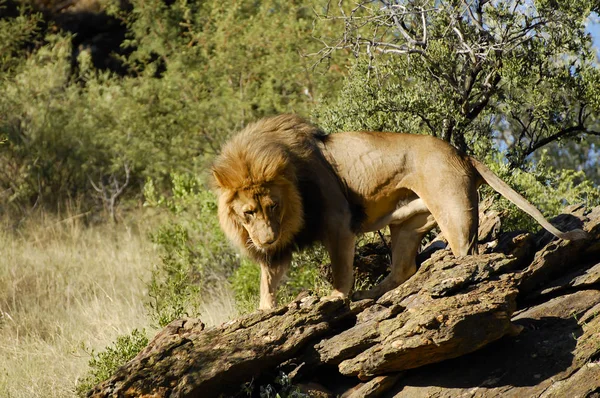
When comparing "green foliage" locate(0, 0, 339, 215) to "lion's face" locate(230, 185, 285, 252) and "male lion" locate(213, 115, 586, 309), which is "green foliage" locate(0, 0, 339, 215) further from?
"lion's face" locate(230, 185, 285, 252)

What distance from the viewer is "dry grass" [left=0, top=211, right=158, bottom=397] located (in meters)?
6.39

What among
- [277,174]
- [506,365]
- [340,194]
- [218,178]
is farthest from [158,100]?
[506,365]

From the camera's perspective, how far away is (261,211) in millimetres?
5812

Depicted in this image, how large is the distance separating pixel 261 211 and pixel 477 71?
9.07ft

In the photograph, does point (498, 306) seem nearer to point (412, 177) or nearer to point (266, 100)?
point (412, 177)

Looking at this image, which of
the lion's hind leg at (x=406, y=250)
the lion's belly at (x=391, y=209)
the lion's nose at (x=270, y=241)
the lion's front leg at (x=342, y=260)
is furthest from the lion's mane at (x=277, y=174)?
the lion's hind leg at (x=406, y=250)

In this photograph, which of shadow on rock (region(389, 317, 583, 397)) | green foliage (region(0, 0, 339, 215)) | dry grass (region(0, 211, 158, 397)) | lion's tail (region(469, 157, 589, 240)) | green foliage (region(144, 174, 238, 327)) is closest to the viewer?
shadow on rock (region(389, 317, 583, 397))

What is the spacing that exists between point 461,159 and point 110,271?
15.6ft

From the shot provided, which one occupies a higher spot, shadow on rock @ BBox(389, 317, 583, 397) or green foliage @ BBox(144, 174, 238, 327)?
shadow on rock @ BBox(389, 317, 583, 397)

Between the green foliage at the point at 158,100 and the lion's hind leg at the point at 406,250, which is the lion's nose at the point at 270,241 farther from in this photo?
the green foliage at the point at 158,100

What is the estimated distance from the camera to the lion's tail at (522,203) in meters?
5.51

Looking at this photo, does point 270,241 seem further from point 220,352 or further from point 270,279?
point 220,352

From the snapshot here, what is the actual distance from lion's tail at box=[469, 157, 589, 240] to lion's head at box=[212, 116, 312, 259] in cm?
133

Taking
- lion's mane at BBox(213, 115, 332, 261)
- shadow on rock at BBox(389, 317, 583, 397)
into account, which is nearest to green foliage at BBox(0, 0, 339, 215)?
lion's mane at BBox(213, 115, 332, 261)
